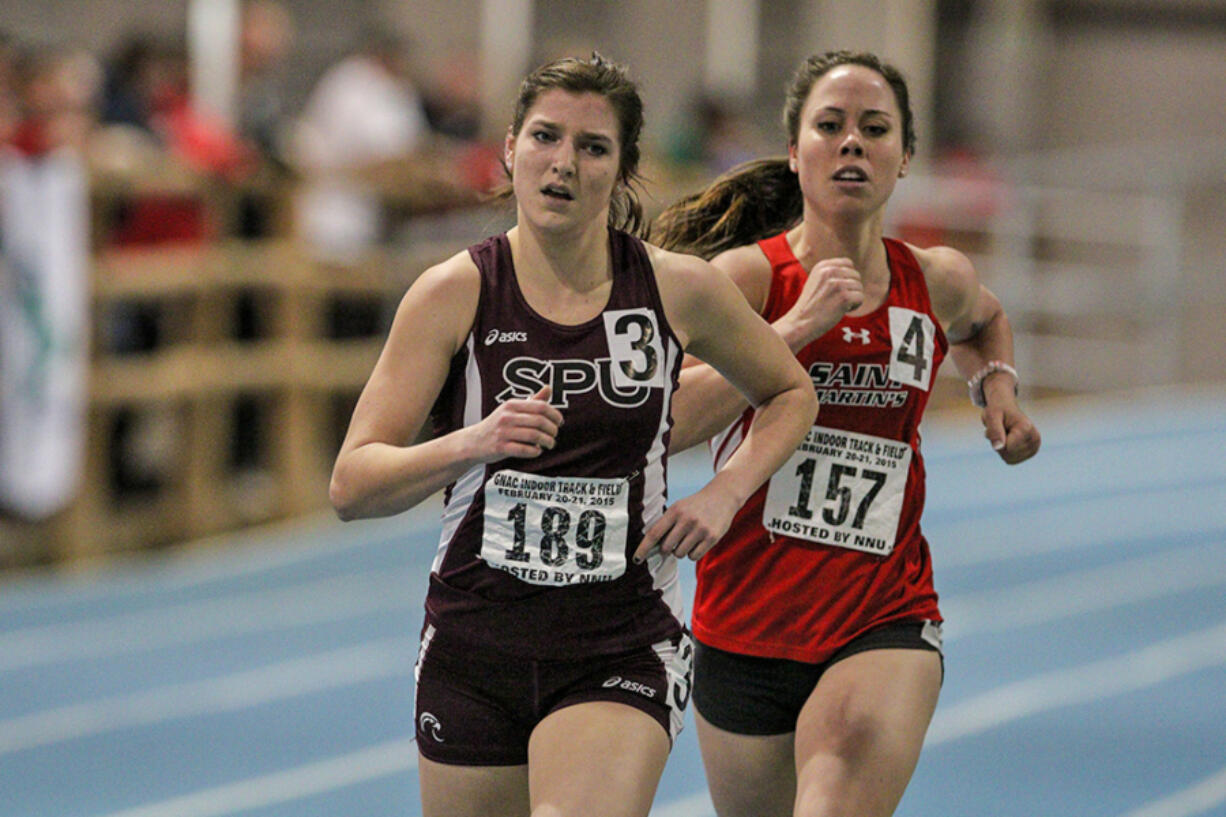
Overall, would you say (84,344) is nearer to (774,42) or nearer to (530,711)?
(530,711)

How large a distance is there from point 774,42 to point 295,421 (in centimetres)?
912

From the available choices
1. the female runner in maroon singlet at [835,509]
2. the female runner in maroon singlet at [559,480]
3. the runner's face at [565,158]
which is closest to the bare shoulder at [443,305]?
the female runner in maroon singlet at [559,480]

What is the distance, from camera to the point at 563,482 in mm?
3205

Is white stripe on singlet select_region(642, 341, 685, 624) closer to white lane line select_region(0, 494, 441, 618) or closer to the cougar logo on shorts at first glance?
the cougar logo on shorts

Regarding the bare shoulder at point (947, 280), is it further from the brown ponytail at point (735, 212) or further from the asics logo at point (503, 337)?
the asics logo at point (503, 337)

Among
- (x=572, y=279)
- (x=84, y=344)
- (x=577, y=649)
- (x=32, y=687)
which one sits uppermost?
(x=572, y=279)

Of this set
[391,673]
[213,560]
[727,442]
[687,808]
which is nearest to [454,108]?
[213,560]

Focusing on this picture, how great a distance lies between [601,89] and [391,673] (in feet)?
15.0

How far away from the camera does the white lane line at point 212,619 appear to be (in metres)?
7.69

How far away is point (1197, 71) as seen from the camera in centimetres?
1903

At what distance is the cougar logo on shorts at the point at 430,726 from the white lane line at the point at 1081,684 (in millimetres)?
3713

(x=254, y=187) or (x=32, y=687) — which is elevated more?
(x=254, y=187)

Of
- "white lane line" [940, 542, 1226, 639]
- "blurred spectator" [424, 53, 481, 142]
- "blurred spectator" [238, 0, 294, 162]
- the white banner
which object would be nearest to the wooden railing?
the white banner

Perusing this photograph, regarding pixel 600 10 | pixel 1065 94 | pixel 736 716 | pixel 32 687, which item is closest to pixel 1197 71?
pixel 1065 94
